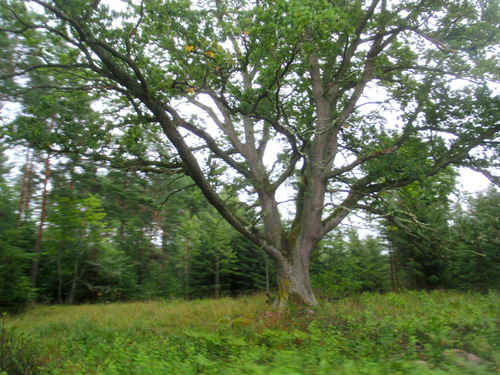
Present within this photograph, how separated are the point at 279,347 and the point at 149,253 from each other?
18.7 m

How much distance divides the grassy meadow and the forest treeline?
5.67m

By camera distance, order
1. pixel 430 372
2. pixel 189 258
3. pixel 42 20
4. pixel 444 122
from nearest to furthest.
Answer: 1. pixel 430 372
2. pixel 42 20
3. pixel 444 122
4. pixel 189 258

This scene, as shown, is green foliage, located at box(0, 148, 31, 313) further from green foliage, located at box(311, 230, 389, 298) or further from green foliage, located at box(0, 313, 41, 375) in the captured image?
green foliage, located at box(311, 230, 389, 298)

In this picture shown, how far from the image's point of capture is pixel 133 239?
23406 mm

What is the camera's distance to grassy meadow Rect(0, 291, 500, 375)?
4.18 m

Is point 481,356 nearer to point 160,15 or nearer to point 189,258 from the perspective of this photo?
point 160,15

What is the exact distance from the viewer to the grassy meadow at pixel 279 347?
418cm

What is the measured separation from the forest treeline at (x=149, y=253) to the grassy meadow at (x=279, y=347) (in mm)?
5674

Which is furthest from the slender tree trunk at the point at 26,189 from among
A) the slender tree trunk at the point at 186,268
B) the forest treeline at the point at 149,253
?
the slender tree trunk at the point at 186,268

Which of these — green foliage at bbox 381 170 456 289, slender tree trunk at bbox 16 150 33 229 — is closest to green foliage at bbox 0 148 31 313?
slender tree trunk at bbox 16 150 33 229

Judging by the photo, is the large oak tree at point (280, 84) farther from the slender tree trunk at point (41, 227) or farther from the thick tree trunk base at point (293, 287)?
the slender tree trunk at point (41, 227)

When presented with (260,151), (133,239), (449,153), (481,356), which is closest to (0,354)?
(481,356)

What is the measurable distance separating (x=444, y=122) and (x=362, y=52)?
165 inches

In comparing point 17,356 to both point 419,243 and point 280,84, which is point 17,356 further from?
point 419,243
